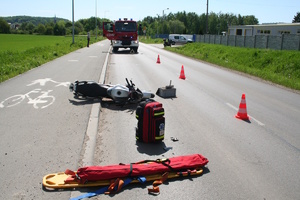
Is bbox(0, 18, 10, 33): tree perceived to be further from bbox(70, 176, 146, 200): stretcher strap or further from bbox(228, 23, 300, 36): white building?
bbox(70, 176, 146, 200): stretcher strap

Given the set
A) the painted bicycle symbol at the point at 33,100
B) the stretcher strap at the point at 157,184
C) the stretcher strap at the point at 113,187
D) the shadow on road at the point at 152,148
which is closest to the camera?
the stretcher strap at the point at 113,187

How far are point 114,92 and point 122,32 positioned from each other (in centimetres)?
2464

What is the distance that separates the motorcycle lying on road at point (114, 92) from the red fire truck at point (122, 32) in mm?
23444

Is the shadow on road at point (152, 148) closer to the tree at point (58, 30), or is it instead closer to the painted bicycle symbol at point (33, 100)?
the painted bicycle symbol at point (33, 100)

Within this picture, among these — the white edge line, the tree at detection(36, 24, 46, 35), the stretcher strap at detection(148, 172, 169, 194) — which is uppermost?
the tree at detection(36, 24, 46, 35)

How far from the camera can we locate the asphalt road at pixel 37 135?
434 cm

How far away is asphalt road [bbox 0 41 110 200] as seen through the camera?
434 cm

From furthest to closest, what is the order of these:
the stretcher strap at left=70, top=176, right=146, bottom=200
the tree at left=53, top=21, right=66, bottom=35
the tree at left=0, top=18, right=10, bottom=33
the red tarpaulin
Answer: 1. the tree at left=53, top=21, right=66, bottom=35
2. the tree at left=0, top=18, right=10, bottom=33
3. the red tarpaulin
4. the stretcher strap at left=70, top=176, right=146, bottom=200

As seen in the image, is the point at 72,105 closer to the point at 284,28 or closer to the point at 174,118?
the point at 174,118

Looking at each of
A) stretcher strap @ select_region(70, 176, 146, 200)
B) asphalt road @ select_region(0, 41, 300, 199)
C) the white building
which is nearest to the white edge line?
asphalt road @ select_region(0, 41, 300, 199)

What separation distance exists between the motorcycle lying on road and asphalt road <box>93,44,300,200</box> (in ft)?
0.94

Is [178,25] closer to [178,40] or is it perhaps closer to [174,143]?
[178,40]

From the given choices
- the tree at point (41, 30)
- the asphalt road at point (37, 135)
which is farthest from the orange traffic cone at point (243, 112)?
the tree at point (41, 30)

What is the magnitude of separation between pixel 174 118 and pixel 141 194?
405cm
